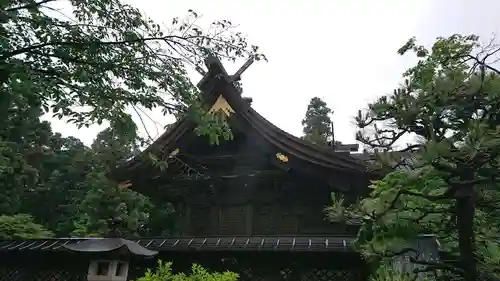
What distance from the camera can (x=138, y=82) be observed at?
5.16 metres

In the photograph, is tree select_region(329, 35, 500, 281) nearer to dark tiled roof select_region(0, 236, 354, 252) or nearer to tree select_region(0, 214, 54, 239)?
dark tiled roof select_region(0, 236, 354, 252)

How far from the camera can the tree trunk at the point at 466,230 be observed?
455 centimetres

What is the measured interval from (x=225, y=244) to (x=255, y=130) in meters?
2.50

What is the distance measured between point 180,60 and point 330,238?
4.17 m

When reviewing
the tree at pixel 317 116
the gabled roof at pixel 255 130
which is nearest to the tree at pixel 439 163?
the gabled roof at pixel 255 130

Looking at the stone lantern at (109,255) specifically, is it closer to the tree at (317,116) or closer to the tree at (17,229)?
the tree at (17,229)

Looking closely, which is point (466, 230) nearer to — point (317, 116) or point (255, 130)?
point (255, 130)

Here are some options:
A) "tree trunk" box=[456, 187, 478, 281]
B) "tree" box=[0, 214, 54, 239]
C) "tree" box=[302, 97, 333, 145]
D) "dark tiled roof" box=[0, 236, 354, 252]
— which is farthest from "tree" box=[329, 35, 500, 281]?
"tree" box=[302, 97, 333, 145]

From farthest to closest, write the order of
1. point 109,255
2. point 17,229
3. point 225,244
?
point 17,229 < point 225,244 < point 109,255

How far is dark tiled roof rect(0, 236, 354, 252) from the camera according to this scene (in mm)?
7301

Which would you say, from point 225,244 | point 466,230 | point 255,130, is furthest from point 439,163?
point 255,130

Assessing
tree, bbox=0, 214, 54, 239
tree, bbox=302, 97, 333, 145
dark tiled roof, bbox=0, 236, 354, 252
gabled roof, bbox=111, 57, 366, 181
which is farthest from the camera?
tree, bbox=302, 97, 333, 145

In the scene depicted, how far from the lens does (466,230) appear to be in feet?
15.3

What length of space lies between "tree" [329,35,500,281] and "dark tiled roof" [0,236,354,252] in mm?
1959
